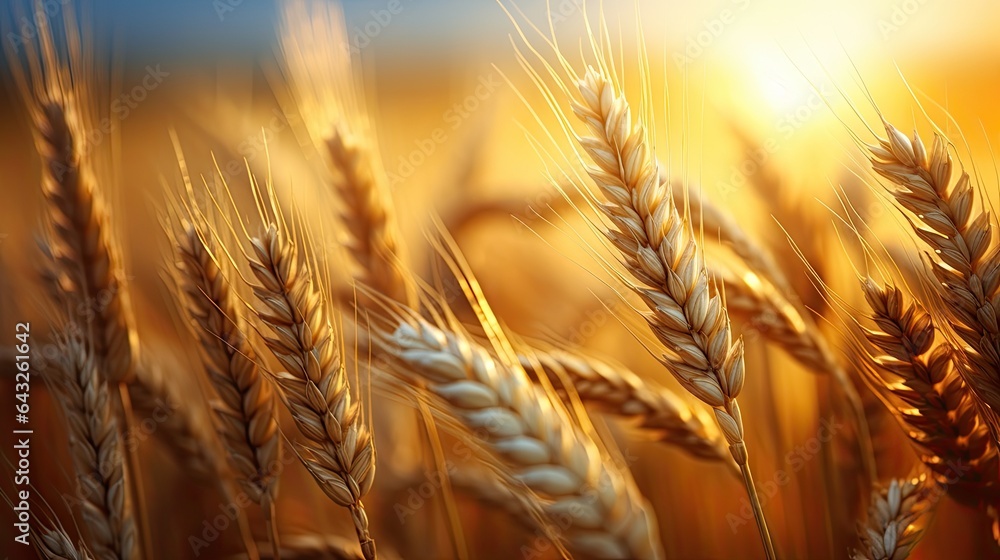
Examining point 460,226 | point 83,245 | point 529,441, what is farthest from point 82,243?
point 529,441

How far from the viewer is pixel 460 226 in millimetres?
1116

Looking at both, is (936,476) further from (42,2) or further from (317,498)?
(42,2)

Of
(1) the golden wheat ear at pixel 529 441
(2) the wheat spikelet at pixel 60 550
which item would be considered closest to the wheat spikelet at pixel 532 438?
(1) the golden wheat ear at pixel 529 441

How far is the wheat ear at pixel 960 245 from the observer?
71 centimetres

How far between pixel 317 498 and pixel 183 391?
298 mm

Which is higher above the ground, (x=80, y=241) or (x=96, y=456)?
(x=80, y=241)

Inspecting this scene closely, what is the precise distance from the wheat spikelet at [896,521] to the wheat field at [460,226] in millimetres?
126

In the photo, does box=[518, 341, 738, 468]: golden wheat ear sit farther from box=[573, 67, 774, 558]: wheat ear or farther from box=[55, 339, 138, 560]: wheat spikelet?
box=[55, 339, 138, 560]: wheat spikelet

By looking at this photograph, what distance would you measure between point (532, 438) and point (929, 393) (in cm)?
52

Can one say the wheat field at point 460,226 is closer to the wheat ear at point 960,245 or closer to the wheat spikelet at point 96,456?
the wheat spikelet at point 96,456

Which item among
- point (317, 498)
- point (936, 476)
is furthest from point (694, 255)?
point (317, 498)

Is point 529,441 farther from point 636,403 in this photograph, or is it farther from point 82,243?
point 82,243

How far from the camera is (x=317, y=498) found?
1.10m

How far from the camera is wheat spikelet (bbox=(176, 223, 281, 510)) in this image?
32.0 inches
